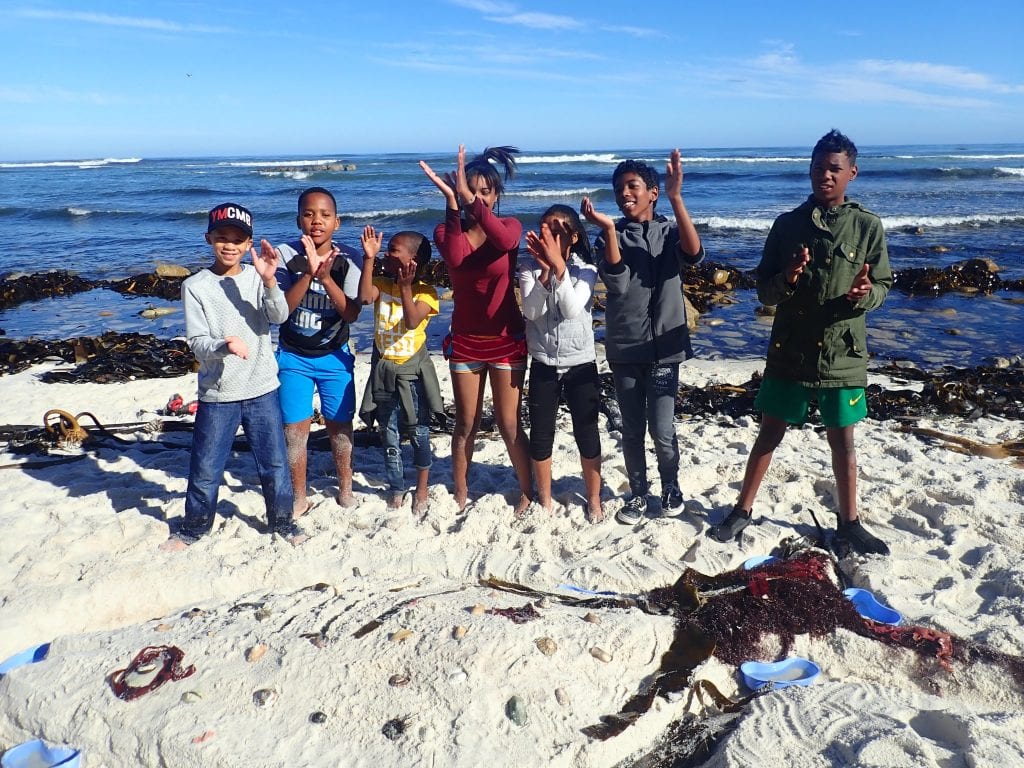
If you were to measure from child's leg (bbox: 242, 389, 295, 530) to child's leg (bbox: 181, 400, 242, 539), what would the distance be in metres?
0.09

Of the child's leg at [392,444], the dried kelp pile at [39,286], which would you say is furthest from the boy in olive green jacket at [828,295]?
the dried kelp pile at [39,286]

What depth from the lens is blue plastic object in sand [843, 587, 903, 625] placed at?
338 centimetres

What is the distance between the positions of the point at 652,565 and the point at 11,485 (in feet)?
14.3

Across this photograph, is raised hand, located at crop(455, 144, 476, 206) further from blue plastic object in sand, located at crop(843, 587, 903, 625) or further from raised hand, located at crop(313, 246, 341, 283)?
blue plastic object in sand, located at crop(843, 587, 903, 625)

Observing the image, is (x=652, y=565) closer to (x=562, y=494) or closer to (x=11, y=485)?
(x=562, y=494)

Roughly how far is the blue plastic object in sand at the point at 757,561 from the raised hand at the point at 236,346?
295 cm

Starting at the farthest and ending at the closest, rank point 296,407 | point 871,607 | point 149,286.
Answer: point 149,286
point 296,407
point 871,607

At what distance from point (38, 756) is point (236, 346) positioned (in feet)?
6.37

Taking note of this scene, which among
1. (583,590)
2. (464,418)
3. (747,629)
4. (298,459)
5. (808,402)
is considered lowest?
(583,590)

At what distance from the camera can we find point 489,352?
417 centimetres

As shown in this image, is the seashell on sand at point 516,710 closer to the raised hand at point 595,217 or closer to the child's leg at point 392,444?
the child's leg at point 392,444

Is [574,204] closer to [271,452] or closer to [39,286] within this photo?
[39,286]

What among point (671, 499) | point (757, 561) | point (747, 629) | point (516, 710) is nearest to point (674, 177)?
point (671, 499)

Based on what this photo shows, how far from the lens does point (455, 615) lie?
3254 mm
